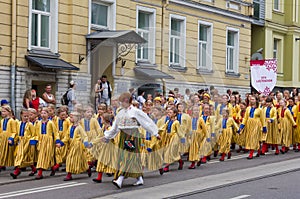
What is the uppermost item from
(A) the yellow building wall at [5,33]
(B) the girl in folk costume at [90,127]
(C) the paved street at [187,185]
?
(A) the yellow building wall at [5,33]

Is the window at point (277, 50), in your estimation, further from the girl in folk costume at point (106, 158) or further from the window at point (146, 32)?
the girl in folk costume at point (106, 158)

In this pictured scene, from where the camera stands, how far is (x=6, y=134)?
14.2m

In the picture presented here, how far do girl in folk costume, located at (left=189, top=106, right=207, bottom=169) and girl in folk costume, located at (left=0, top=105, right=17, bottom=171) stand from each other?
4.10 metres

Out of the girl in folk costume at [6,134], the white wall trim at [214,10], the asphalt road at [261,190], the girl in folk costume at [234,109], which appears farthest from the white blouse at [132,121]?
the white wall trim at [214,10]

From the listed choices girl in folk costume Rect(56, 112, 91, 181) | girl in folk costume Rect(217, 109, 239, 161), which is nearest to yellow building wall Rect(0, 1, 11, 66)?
girl in folk costume Rect(56, 112, 91, 181)

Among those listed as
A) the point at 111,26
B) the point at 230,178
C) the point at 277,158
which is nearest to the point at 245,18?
the point at 111,26

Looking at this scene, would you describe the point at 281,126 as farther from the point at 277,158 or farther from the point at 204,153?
the point at 204,153

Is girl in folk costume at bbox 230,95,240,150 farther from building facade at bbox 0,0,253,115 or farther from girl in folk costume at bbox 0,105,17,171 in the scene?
girl in folk costume at bbox 0,105,17,171

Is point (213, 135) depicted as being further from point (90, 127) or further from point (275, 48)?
point (275, 48)

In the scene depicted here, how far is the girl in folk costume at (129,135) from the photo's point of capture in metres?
12.1

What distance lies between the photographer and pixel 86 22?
22.5 meters

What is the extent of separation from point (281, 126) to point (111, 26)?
7496 mm

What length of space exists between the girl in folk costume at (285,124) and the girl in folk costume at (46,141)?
303 inches

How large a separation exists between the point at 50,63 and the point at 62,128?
6746 mm
